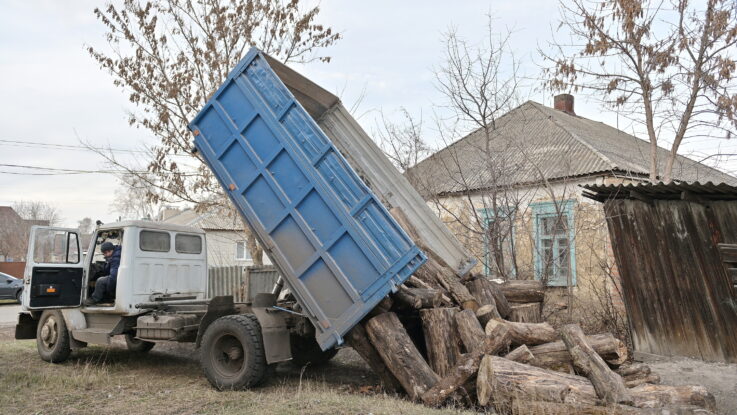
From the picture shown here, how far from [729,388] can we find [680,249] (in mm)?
2021

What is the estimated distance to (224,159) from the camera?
6.45 metres

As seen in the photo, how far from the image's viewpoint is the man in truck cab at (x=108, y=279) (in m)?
7.72

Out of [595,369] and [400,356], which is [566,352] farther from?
[400,356]

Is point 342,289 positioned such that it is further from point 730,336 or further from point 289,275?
point 730,336

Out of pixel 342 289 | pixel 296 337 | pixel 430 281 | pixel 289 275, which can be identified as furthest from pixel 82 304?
pixel 430 281

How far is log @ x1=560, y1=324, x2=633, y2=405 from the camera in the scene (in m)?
4.88

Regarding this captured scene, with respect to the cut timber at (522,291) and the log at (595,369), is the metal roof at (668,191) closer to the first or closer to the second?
the cut timber at (522,291)

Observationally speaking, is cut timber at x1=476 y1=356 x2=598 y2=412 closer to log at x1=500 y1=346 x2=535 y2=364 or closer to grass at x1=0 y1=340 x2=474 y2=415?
log at x1=500 y1=346 x2=535 y2=364

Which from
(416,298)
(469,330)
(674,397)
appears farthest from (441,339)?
(674,397)

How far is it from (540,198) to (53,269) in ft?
34.3

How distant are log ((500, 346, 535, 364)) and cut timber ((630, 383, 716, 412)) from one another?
3.17 ft

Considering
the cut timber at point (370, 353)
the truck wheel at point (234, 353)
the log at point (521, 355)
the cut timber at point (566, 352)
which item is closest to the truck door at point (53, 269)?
the truck wheel at point (234, 353)

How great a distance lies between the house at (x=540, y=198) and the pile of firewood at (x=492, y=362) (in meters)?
3.04

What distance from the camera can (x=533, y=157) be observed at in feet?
49.2
